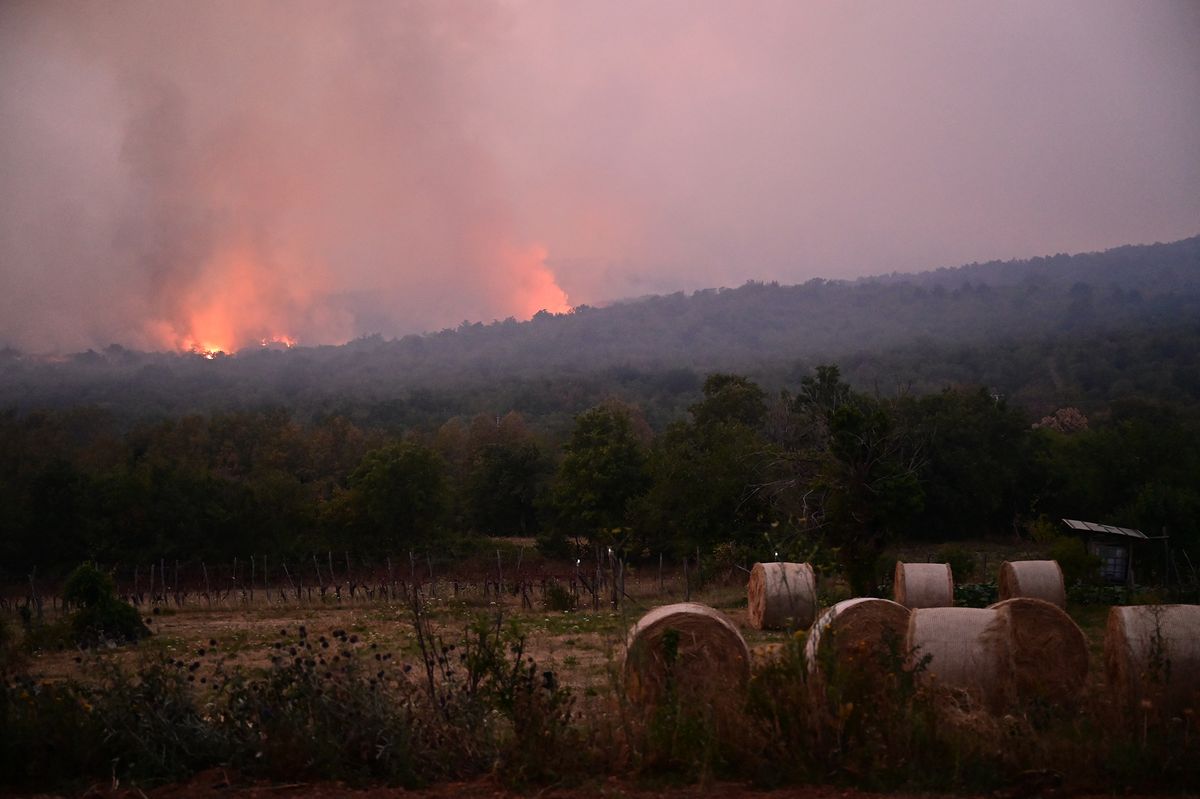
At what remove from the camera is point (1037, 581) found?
17.7 m

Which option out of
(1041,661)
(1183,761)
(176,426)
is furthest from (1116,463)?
(176,426)

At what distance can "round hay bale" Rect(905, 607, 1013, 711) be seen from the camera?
889 cm

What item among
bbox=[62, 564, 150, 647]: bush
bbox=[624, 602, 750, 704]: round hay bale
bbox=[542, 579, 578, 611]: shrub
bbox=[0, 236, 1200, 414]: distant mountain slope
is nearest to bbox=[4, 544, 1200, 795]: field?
bbox=[624, 602, 750, 704]: round hay bale

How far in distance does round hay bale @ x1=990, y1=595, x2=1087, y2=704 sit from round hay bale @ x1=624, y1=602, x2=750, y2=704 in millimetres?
3077

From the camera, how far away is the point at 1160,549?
2331 centimetres

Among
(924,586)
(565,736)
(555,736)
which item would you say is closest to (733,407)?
(924,586)

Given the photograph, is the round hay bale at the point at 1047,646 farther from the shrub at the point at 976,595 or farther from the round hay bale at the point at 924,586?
the shrub at the point at 976,595

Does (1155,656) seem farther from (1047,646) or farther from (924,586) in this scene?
(924,586)

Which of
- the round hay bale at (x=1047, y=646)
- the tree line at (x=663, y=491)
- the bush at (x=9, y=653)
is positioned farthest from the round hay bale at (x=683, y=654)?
the tree line at (x=663, y=491)

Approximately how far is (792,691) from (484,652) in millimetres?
2391

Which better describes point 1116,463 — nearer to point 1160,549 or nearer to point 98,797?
point 1160,549

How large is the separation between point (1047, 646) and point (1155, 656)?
8.36ft

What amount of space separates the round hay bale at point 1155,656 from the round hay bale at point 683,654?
3.26 meters

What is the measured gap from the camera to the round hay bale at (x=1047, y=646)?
992 centimetres
